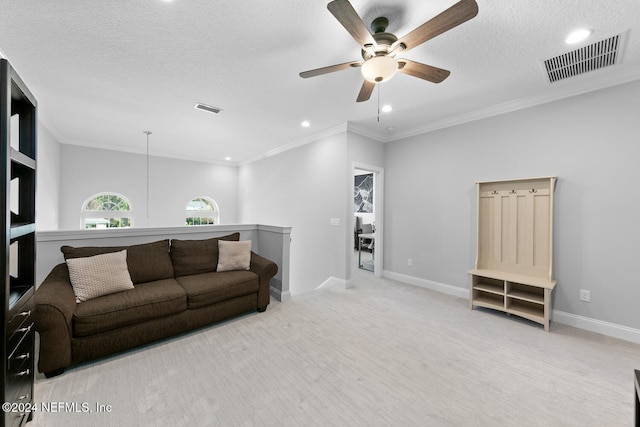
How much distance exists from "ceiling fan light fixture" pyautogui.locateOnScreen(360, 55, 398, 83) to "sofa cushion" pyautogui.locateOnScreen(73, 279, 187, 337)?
8.60 feet

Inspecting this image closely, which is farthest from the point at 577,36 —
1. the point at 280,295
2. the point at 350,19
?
the point at 280,295

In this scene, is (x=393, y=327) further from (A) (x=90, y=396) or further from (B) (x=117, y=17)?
(B) (x=117, y=17)

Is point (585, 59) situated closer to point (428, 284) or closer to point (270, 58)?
point (270, 58)

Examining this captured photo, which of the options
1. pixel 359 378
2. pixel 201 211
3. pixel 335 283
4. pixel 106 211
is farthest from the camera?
pixel 201 211

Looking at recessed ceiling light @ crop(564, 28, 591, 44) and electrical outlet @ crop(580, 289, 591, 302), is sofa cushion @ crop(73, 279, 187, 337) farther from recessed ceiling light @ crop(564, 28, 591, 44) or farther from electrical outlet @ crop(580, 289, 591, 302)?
electrical outlet @ crop(580, 289, 591, 302)

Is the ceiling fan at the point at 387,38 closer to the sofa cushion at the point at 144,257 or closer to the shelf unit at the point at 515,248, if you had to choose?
the shelf unit at the point at 515,248

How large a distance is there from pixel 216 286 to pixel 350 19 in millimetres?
2639

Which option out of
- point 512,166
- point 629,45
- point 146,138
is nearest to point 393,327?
A: point 512,166

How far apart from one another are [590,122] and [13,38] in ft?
18.3

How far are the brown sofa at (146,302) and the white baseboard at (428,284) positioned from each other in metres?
2.44

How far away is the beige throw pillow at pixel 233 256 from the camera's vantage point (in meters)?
3.22

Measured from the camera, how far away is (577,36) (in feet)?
6.74

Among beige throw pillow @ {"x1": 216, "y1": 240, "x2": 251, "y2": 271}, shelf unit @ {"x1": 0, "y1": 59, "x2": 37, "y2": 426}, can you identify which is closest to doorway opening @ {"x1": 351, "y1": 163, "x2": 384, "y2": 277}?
beige throw pillow @ {"x1": 216, "y1": 240, "x2": 251, "y2": 271}

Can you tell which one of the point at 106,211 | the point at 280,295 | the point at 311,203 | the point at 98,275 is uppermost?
the point at 311,203
